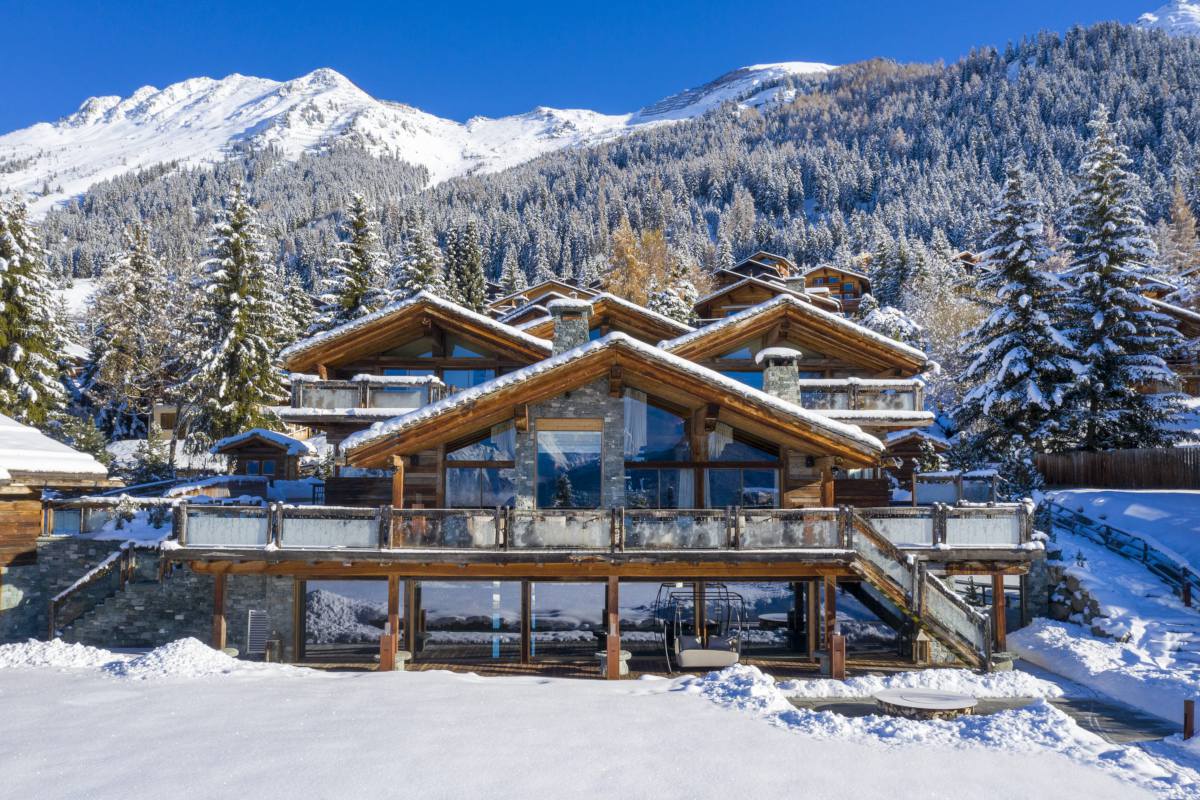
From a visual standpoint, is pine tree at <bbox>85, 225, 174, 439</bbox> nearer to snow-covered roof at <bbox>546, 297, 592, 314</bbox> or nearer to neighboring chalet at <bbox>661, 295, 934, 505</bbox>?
snow-covered roof at <bbox>546, 297, 592, 314</bbox>

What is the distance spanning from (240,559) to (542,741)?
8.81m

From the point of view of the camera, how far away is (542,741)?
1166 centimetres

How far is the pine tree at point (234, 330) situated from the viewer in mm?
39188

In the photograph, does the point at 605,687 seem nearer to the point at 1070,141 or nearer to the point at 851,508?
the point at 851,508

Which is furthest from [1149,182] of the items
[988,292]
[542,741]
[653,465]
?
[542,741]

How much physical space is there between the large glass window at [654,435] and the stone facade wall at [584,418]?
0.68m

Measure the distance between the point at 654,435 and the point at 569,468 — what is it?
2.30 m

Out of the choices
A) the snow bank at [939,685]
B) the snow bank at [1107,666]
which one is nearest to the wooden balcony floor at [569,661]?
the snow bank at [939,685]

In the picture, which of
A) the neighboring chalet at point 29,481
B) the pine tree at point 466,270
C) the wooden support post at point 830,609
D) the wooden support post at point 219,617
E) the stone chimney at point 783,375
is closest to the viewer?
the wooden support post at point 830,609

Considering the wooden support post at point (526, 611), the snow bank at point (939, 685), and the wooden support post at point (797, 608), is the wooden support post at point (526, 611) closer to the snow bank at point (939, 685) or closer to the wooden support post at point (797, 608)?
the snow bank at point (939, 685)

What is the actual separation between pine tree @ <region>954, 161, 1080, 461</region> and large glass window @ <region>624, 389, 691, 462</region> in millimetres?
18094

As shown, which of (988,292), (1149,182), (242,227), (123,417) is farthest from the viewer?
(1149,182)

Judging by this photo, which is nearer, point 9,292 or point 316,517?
point 316,517

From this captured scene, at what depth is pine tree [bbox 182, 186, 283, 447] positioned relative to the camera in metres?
39.2
